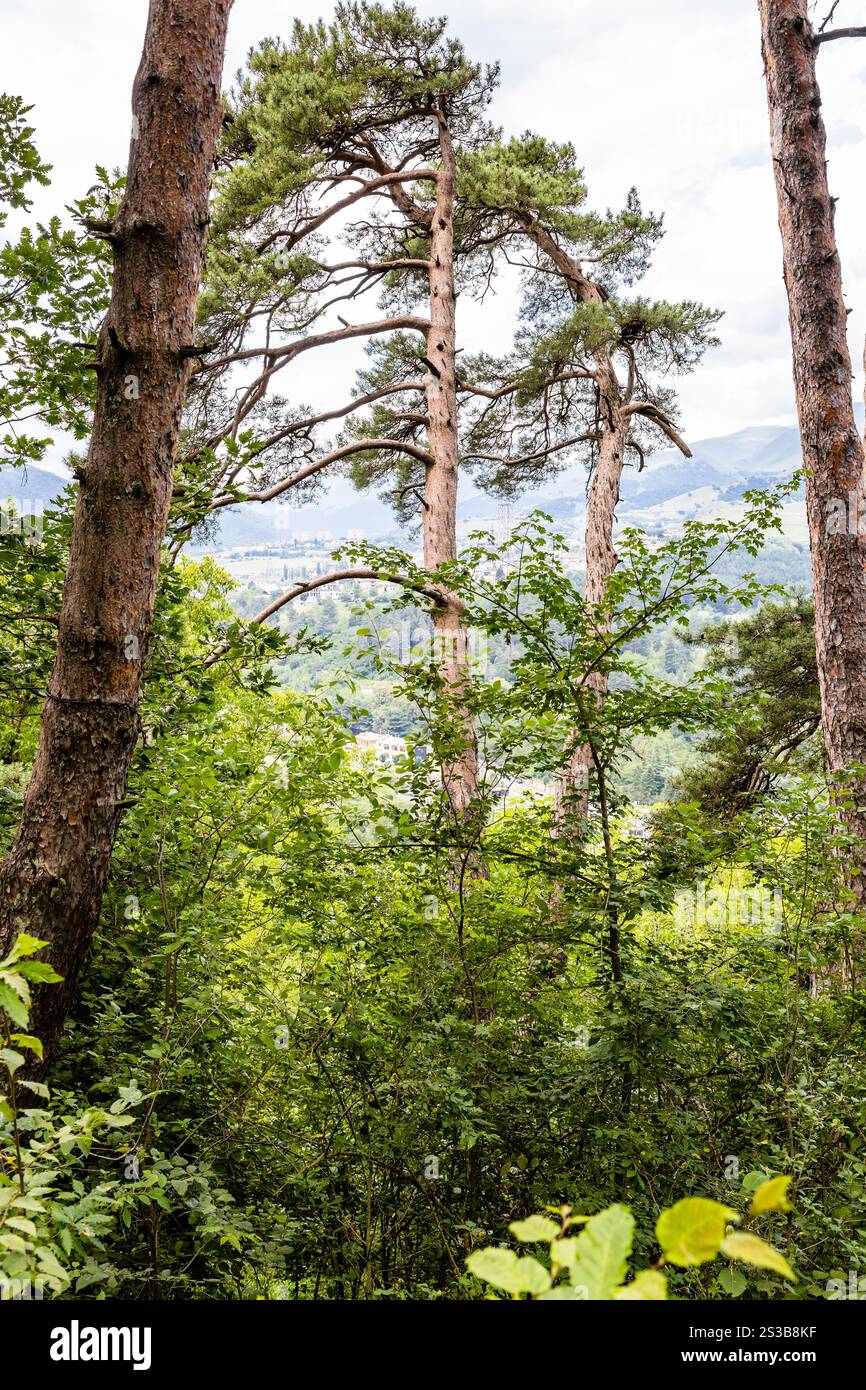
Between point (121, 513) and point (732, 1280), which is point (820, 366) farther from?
point (732, 1280)

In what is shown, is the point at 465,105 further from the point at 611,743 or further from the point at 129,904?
the point at 129,904

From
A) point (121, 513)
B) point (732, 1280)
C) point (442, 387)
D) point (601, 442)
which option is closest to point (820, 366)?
point (442, 387)

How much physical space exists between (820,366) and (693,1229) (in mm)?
6268

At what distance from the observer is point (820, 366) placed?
5680 millimetres

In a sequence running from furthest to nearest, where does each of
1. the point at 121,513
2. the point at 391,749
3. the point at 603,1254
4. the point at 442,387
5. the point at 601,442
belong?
the point at 601,442 → the point at 442,387 → the point at 391,749 → the point at 121,513 → the point at 603,1254

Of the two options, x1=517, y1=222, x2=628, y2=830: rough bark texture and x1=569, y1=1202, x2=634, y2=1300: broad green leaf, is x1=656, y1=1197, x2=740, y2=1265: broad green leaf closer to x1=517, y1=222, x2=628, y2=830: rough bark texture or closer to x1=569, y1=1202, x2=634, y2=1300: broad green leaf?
x1=569, y1=1202, x2=634, y2=1300: broad green leaf

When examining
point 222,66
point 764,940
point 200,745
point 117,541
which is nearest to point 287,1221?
point 200,745

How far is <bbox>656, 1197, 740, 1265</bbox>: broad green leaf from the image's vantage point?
0.63m

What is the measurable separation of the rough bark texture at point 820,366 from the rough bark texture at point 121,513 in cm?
441

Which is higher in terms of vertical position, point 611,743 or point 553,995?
point 611,743

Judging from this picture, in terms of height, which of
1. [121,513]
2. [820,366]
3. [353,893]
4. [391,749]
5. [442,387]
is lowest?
[353,893]

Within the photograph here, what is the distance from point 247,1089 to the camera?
10.3 ft

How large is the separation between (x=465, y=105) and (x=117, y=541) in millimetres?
10208
